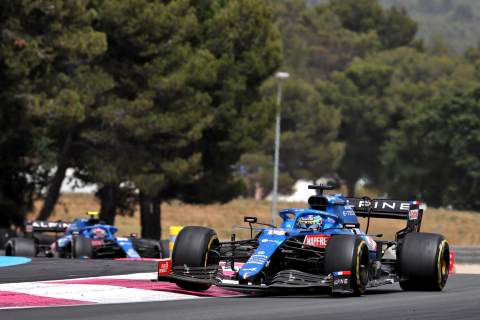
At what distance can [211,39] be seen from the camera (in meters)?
46.7

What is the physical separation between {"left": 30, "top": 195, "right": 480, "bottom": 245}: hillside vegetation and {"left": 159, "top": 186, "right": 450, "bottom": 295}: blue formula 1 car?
48646mm

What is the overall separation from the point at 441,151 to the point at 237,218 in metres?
22.1

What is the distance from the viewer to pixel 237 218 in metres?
72.1

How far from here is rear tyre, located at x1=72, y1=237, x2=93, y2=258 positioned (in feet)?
86.7

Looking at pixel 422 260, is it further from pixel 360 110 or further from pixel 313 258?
pixel 360 110

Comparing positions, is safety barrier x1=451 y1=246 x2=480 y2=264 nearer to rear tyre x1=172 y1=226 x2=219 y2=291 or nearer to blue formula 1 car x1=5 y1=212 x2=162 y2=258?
blue formula 1 car x1=5 y1=212 x2=162 y2=258

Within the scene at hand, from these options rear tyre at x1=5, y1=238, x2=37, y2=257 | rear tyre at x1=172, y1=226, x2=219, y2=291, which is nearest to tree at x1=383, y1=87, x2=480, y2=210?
rear tyre at x1=5, y1=238, x2=37, y2=257

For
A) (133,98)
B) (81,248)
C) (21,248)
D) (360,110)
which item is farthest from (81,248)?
(360,110)

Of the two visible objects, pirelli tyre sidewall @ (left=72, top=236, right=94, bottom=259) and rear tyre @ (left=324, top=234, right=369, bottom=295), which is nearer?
rear tyre @ (left=324, top=234, right=369, bottom=295)

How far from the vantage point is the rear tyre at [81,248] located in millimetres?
26438

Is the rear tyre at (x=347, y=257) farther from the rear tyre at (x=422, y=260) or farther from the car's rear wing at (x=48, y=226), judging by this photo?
the car's rear wing at (x=48, y=226)

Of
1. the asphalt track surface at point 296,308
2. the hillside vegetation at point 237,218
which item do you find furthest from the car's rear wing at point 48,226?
the hillside vegetation at point 237,218

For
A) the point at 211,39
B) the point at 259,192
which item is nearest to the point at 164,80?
the point at 211,39

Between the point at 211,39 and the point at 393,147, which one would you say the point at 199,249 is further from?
the point at 393,147
